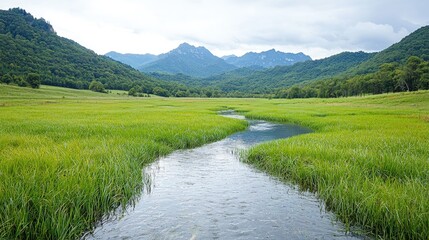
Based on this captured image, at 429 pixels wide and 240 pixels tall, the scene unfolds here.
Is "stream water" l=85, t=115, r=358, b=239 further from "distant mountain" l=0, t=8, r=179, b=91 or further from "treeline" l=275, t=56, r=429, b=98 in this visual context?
"distant mountain" l=0, t=8, r=179, b=91

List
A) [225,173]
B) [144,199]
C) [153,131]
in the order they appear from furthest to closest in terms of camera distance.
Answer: [153,131]
[225,173]
[144,199]

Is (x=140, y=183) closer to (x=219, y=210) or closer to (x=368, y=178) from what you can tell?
(x=219, y=210)

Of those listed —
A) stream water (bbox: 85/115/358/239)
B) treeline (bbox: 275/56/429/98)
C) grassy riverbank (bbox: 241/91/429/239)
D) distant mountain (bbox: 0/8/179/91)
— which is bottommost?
stream water (bbox: 85/115/358/239)

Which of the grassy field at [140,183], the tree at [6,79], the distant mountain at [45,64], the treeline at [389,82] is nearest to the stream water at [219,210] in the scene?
the grassy field at [140,183]

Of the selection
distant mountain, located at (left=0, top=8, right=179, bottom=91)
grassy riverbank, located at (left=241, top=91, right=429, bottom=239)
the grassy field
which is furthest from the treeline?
distant mountain, located at (left=0, top=8, right=179, bottom=91)

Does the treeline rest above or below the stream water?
above

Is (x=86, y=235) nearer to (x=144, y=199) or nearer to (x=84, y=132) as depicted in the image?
(x=144, y=199)

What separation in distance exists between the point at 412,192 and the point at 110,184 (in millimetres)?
9383

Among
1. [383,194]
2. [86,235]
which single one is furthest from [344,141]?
[86,235]

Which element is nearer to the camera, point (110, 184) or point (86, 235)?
point (86, 235)

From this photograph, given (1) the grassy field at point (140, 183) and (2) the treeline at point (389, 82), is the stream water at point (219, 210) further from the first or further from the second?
(2) the treeline at point (389, 82)

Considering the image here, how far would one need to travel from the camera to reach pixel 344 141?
17031 millimetres

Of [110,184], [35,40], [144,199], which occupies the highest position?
[35,40]

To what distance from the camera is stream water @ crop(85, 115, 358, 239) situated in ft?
25.0
